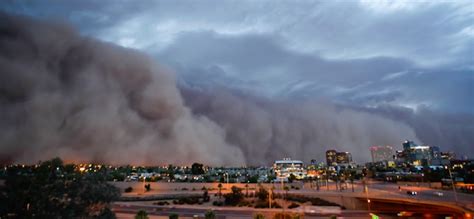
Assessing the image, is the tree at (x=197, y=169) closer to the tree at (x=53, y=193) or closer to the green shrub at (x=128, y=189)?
the green shrub at (x=128, y=189)

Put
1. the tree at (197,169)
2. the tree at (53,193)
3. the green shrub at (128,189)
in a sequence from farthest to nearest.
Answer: the tree at (197,169)
the green shrub at (128,189)
the tree at (53,193)

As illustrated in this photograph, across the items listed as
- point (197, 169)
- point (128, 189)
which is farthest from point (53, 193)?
point (197, 169)

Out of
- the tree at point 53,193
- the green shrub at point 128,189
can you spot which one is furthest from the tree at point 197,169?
the tree at point 53,193

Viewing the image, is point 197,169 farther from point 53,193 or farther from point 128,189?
point 53,193

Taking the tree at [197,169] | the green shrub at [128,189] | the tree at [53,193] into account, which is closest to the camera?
the tree at [53,193]

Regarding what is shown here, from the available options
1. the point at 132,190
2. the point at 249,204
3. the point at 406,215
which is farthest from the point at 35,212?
the point at 132,190

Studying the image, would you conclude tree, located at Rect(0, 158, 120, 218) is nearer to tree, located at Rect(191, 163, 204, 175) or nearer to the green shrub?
the green shrub

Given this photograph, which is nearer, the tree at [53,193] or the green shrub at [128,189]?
the tree at [53,193]

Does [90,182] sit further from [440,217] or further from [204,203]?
[440,217]

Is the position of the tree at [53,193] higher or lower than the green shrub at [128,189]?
higher
